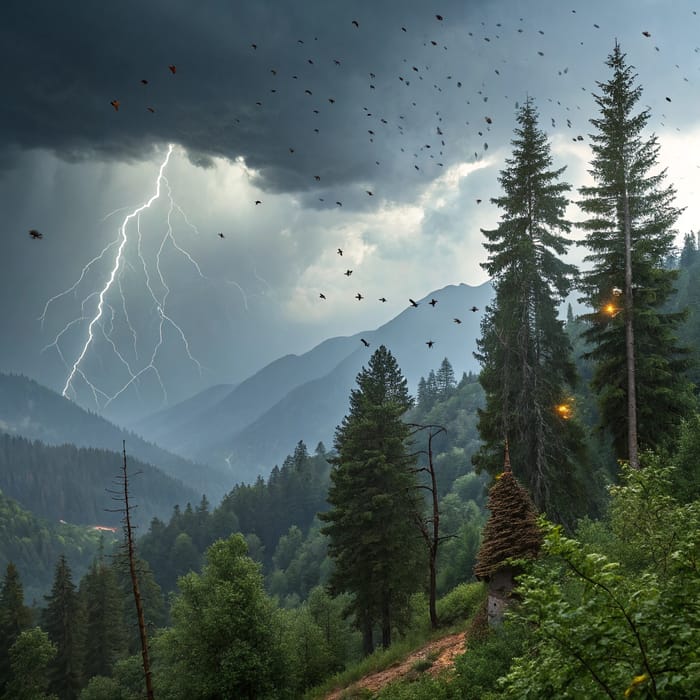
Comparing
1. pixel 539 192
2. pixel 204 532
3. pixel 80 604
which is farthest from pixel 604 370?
pixel 204 532

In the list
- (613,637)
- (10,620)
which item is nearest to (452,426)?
(10,620)

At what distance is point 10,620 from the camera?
4494 cm

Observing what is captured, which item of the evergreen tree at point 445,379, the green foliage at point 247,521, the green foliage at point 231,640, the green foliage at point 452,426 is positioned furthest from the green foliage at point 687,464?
the evergreen tree at point 445,379

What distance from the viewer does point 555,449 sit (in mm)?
20266

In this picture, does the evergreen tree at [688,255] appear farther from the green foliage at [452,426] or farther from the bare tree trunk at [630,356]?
the bare tree trunk at [630,356]

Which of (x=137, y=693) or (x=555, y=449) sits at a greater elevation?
(x=555, y=449)

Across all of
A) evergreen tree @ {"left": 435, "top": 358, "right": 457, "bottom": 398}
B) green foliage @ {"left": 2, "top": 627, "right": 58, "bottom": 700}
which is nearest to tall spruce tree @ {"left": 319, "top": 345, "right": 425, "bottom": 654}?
→ green foliage @ {"left": 2, "top": 627, "right": 58, "bottom": 700}

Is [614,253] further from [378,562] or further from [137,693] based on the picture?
[137,693]

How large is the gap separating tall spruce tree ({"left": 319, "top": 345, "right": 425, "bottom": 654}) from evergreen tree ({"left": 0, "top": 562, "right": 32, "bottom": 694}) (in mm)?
37124

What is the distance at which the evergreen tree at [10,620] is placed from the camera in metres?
44.3

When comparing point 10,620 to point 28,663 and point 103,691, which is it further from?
→ point 103,691

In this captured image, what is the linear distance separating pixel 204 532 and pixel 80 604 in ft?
259

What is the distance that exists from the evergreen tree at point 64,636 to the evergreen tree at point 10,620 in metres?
2.77

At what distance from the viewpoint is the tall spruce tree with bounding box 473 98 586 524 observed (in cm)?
2002
